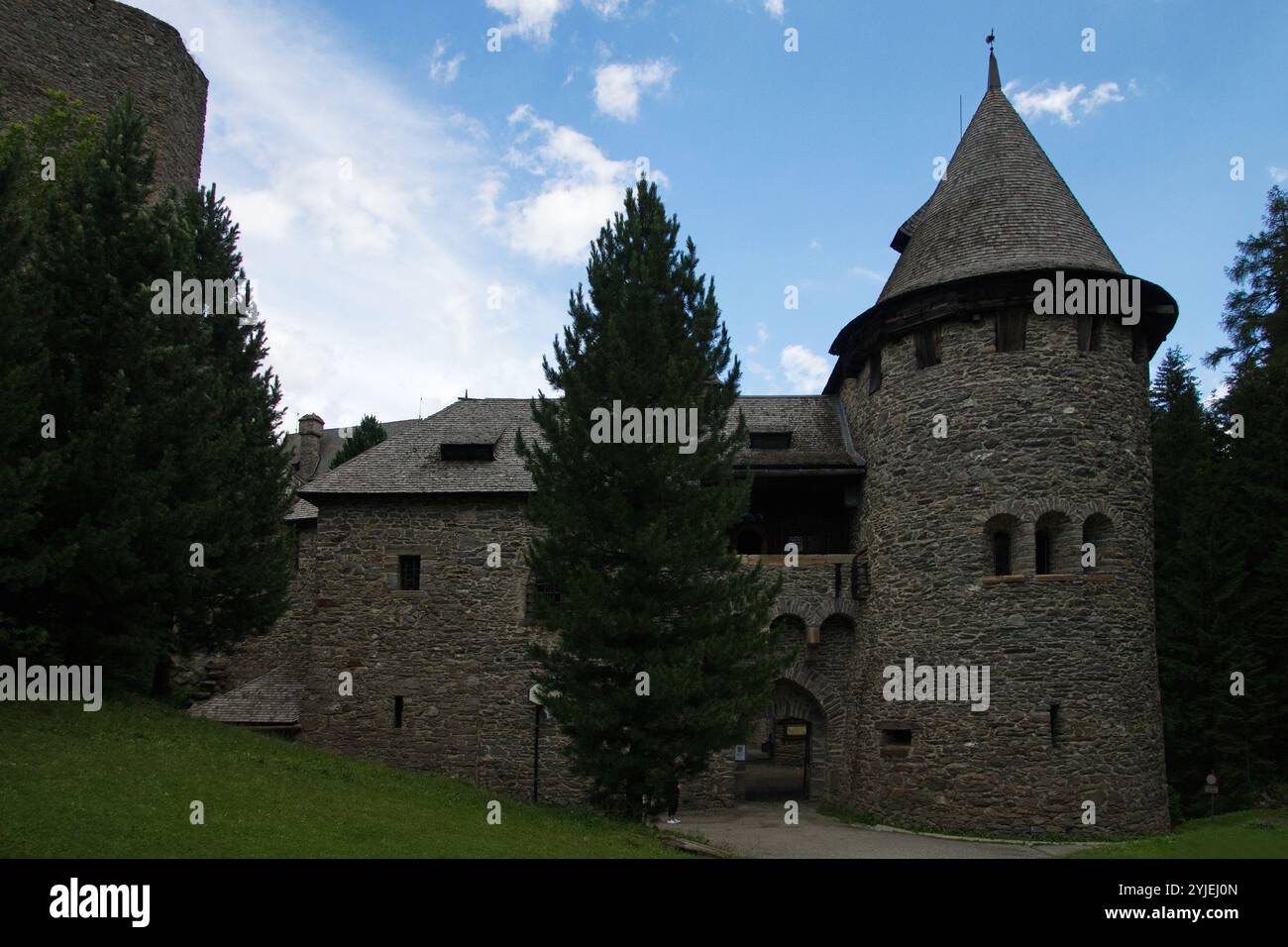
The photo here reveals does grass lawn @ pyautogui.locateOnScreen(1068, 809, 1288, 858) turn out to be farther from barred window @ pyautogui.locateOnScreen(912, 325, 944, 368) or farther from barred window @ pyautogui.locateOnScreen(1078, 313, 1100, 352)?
barred window @ pyautogui.locateOnScreen(912, 325, 944, 368)

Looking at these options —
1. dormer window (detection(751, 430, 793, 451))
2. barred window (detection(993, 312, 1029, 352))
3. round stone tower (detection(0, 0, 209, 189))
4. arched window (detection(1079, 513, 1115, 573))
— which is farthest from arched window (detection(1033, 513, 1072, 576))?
round stone tower (detection(0, 0, 209, 189))

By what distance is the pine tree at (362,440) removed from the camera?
128 feet

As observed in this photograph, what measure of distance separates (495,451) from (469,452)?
66cm

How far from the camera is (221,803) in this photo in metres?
10.9

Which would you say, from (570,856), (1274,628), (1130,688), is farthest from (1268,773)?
(570,856)

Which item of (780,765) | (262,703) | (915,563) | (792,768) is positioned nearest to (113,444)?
(262,703)

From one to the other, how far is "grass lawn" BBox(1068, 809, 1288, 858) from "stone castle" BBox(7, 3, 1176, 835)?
1.03m

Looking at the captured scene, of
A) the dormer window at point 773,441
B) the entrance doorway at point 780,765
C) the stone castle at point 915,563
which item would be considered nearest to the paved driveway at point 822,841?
the stone castle at point 915,563

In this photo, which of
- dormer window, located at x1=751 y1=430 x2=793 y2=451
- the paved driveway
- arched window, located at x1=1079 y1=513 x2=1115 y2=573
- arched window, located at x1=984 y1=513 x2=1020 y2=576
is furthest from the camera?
dormer window, located at x1=751 y1=430 x2=793 y2=451

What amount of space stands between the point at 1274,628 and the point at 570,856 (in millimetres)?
21536

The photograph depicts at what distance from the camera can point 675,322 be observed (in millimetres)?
16109

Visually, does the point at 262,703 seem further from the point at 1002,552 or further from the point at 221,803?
the point at 1002,552

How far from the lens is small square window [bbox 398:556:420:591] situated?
2194 cm
